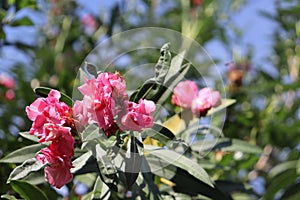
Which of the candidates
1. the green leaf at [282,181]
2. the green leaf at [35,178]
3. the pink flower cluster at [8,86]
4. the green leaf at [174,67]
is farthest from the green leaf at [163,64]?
the pink flower cluster at [8,86]

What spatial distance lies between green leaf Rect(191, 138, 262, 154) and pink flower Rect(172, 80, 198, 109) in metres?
0.13

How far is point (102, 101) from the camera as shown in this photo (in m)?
0.94

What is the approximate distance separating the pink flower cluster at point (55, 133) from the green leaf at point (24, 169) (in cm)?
3

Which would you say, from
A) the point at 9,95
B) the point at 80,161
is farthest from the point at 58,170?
the point at 9,95

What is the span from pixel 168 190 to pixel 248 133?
113 centimetres

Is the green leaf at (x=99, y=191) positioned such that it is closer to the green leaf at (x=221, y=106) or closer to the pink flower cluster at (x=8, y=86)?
the green leaf at (x=221, y=106)


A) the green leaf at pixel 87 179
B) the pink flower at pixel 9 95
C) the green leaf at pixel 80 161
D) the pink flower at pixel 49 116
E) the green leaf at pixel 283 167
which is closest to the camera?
the pink flower at pixel 49 116

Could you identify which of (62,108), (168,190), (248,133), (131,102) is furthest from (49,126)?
(248,133)

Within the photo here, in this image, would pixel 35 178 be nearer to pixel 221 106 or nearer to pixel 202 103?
pixel 202 103

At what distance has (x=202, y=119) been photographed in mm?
1370

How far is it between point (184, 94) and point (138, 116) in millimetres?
356

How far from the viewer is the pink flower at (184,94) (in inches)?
49.0

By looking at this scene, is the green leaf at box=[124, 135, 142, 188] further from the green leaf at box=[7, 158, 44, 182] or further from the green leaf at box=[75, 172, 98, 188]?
the green leaf at box=[75, 172, 98, 188]

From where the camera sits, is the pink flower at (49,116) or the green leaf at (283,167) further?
the green leaf at (283,167)
